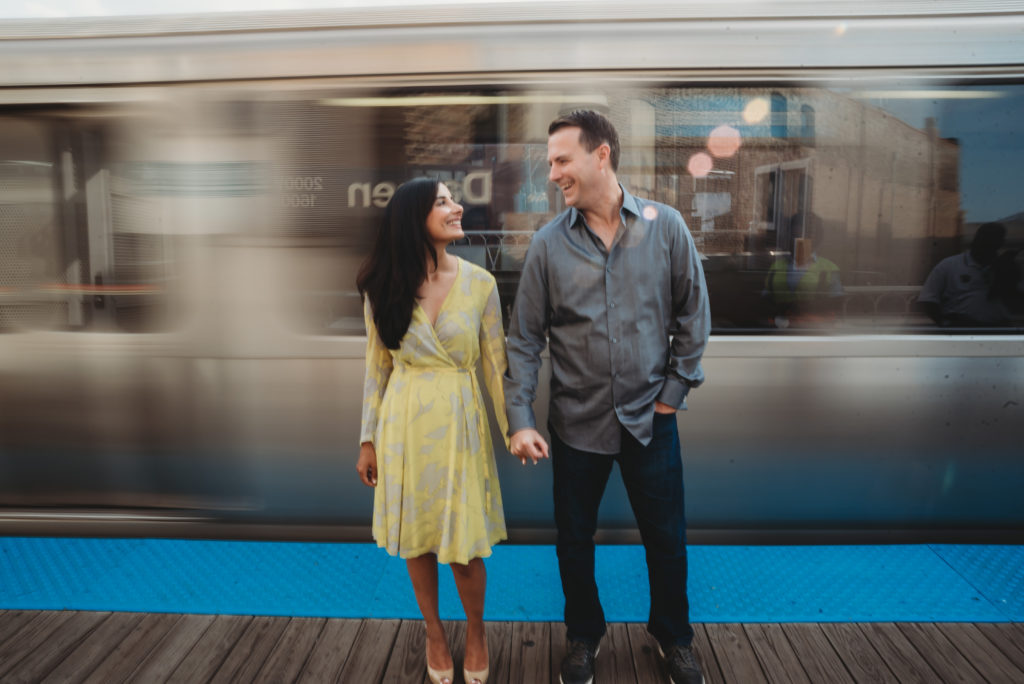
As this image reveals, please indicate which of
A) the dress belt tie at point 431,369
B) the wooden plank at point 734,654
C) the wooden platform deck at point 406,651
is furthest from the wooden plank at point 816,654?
the dress belt tie at point 431,369

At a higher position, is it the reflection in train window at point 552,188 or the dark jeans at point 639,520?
the reflection in train window at point 552,188

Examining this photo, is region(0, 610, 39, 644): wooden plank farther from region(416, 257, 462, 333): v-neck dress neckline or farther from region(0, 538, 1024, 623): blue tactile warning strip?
region(416, 257, 462, 333): v-neck dress neckline

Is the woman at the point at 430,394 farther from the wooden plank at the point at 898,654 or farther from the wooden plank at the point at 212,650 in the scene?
the wooden plank at the point at 898,654

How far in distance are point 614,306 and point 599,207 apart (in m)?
0.33

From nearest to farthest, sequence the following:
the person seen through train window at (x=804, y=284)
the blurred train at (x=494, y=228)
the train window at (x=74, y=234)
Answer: the blurred train at (x=494, y=228) < the person seen through train window at (x=804, y=284) < the train window at (x=74, y=234)

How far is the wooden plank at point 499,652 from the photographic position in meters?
2.37

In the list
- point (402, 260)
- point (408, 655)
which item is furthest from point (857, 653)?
point (402, 260)

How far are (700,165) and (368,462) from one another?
185cm

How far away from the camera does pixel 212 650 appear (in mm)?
2482

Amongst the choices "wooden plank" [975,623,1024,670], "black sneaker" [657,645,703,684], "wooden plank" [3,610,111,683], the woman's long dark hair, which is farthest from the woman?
"wooden plank" [975,623,1024,670]

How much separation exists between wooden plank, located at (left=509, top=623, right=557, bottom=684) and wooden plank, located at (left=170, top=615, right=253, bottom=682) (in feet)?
3.40

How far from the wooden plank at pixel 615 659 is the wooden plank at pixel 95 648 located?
5.78ft

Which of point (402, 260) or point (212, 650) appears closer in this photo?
point (402, 260)

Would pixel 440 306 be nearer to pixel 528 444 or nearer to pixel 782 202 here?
pixel 528 444
